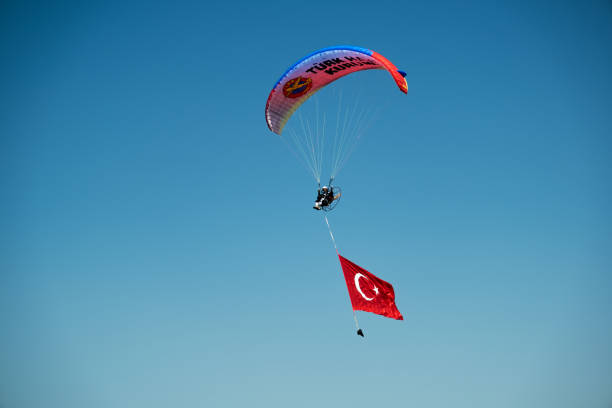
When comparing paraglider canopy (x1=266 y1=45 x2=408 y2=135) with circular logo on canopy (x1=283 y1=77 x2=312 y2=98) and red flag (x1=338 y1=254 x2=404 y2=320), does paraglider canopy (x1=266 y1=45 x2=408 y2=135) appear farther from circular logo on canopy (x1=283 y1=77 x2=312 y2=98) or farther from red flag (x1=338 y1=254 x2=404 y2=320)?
red flag (x1=338 y1=254 x2=404 y2=320)

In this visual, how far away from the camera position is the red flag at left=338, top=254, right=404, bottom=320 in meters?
16.9

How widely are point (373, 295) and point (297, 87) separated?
375 inches

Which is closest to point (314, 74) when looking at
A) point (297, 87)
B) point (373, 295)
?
point (297, 87)

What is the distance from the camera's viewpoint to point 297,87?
65.5ft

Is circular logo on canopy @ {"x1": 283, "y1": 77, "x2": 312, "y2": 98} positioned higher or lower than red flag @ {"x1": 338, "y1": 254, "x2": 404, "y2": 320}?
higher

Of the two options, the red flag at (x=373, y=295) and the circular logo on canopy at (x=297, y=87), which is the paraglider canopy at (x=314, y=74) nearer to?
the circular logo on canopy at (x=297, y=87)

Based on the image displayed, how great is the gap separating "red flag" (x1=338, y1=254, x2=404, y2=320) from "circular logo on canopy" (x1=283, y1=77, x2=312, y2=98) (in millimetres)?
8573

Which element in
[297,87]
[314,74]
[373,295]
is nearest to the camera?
[373,295]

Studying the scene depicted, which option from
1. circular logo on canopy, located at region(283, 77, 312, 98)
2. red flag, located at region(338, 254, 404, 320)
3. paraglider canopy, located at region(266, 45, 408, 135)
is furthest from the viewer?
circular logo on canopy, located at region(283, 77, 312, 98)

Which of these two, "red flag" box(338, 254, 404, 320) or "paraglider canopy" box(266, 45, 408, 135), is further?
"paraglider canopy" box(266, 45, 408, 135)

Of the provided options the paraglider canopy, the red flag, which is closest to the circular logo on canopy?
the paraglider canopy

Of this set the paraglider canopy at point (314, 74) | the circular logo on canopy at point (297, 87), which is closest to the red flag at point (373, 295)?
the paraglider canopy at point (314, 74)

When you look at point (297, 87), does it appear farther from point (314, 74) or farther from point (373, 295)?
point (373, 295)

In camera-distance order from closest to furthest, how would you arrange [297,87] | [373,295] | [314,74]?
[373,295]
[314,74]
[297,87]
